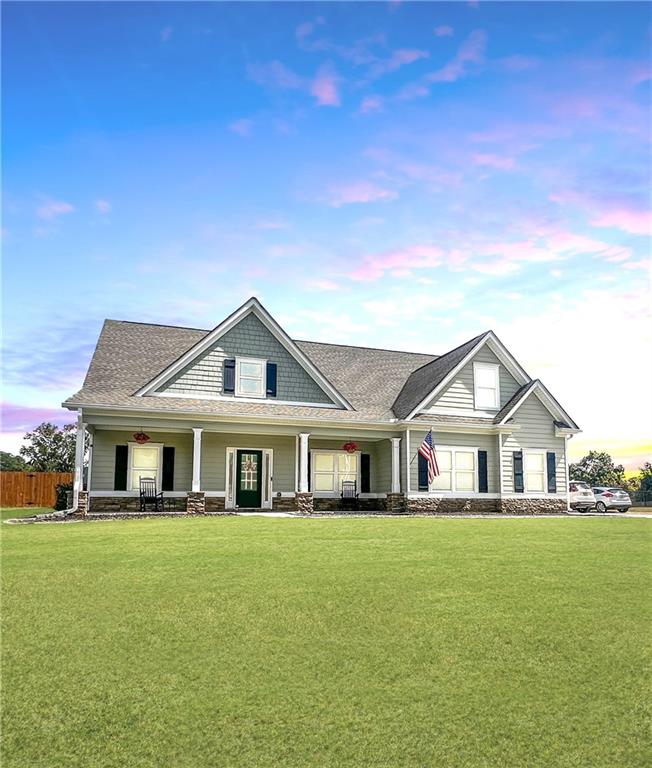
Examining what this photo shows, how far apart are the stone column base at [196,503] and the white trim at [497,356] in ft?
29.5

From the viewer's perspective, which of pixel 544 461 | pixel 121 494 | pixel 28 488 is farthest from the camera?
pixel 28 488

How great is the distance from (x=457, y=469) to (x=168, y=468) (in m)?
10.8

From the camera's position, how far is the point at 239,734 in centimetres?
474

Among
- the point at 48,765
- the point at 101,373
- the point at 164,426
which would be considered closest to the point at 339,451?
the point at 164,426

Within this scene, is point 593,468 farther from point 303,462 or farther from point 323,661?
point 323,661

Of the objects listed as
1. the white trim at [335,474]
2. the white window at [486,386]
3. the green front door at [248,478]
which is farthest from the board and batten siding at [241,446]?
the white window at [486,386]

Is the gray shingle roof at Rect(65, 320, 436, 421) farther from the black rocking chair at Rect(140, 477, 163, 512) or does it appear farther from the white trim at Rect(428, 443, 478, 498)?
the black rocking chair at Rect(140, 477, 163, 512)

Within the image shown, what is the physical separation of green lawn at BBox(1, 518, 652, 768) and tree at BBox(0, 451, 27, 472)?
152 ft

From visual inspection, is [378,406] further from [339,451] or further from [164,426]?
[164,426]

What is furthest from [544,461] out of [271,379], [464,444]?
[271,379]

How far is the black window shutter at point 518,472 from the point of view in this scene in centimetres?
2550

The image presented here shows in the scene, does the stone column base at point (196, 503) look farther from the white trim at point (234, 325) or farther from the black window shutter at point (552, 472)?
the black window shutter at point (552, 472)

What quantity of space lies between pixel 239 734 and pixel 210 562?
499 cm

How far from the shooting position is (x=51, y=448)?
5056 centimetres
